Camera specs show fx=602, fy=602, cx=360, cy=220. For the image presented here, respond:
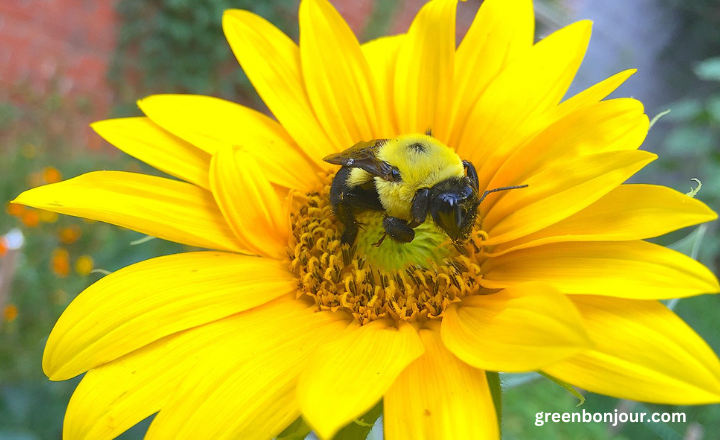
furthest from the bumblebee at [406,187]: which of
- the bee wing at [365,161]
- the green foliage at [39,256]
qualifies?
the green foliage at [39,256]

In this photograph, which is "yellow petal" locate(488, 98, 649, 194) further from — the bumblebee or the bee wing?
the bee wing

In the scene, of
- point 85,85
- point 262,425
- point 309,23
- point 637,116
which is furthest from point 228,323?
point 85,85

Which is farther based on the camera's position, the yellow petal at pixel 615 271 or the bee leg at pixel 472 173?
the bee leg at pixel 472 173

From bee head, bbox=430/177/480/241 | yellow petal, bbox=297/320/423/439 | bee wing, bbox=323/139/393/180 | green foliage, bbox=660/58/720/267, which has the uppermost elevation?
bee wing, bbox=323/139/393/180

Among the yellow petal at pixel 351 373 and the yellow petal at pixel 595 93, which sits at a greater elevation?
the yellow petal at pixel 595 93

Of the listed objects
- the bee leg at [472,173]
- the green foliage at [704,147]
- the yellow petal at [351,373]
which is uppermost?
the bee leg at [472,173]

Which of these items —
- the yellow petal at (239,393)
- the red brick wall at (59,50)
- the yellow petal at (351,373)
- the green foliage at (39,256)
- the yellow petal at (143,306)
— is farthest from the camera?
the red brick wall at (59,50)

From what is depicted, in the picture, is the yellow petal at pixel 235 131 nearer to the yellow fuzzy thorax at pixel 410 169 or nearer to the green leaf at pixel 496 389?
the yellow fuzzy thorax at pixel 410 169

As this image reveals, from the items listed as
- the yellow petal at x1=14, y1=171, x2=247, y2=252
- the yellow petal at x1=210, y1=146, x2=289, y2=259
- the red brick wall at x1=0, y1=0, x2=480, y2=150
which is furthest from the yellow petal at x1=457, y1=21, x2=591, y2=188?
the red brick wall at x1=0, y1=0, x2=480, y2=150

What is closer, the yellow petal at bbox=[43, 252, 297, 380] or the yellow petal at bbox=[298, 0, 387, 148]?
the yellow petal at bbox=[43, 252, 297, 380]
